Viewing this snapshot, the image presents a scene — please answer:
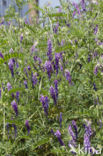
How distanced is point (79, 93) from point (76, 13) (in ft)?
4.27

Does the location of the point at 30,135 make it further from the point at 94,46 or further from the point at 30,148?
the point at 94,46

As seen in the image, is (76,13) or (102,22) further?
(76,13)

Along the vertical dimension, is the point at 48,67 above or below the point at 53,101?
above

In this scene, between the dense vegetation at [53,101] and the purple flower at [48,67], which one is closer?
the dense vegetation at [53,101]

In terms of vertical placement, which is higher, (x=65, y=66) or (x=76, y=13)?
(x=76, y=13)

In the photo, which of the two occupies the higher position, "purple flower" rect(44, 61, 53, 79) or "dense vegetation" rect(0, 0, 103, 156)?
"purple flower" rect(44, 61, 53, 79)

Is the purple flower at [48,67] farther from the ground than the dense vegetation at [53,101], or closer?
farther from the ground

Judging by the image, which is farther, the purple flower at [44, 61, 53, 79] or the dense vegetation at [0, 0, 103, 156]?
the purple flower at [44, 61, 53, 79]

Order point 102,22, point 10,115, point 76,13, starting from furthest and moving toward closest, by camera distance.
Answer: point 76,13 < point 102,22 < point 10,115

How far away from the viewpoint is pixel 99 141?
1551 mm

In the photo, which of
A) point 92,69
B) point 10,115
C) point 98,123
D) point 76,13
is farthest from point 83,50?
point 76,13

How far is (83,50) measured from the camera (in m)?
1.92

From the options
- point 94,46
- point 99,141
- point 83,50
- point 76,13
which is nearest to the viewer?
point 99,141

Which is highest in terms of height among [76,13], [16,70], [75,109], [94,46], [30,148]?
[76,13]
